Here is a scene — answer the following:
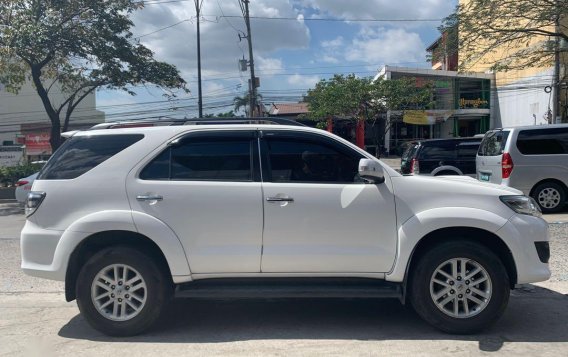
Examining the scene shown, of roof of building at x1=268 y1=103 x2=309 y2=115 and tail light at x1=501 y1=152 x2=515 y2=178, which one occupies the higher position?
roof of building at x1=268 y1=103 x2=309 y2=115

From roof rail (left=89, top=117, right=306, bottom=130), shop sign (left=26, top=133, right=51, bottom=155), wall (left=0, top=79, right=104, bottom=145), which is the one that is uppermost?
wall (left=0, top=79, right=104, bottom=145)

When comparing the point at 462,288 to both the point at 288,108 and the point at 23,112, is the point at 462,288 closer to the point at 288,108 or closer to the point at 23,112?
the point at 288,108

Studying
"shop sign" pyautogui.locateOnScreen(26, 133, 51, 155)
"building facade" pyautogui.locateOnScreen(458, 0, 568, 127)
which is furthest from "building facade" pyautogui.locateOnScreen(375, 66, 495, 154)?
"shop sign" pyautogui.locateOnScreen(26, 133, 51, 155)

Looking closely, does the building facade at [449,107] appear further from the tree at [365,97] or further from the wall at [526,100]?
the tree at [365,97]

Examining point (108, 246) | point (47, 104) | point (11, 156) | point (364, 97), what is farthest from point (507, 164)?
point (364, 97)

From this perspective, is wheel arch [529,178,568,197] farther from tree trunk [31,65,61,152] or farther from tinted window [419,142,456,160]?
tree trunk [31,65,61,152]

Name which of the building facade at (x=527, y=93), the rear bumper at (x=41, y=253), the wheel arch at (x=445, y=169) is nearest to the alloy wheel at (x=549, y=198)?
the wheel arch at (x=445, y=169)

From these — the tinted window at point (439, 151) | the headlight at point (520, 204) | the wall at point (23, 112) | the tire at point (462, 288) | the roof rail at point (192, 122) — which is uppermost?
the wall at point (23, 112)

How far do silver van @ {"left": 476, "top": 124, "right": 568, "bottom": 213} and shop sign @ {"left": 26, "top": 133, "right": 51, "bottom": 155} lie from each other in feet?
163

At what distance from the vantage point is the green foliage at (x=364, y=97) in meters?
30.6

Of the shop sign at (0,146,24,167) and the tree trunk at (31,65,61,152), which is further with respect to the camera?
the shop sign at (0,146,24,167)

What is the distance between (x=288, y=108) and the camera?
5056 centimetres

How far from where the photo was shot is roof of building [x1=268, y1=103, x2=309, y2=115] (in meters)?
47.5

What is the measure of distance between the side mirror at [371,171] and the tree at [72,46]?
14215 millimetres
